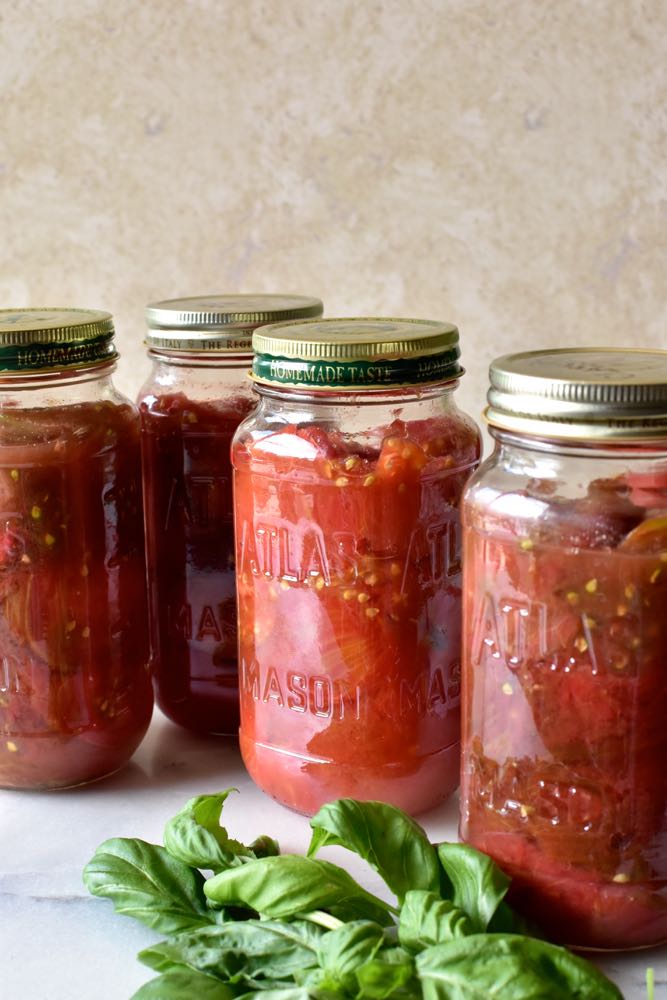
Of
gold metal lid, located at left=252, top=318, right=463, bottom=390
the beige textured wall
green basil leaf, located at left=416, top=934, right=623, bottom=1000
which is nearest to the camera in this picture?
green basil leaf, located at left=416, top=934, right=623, bottom=1000

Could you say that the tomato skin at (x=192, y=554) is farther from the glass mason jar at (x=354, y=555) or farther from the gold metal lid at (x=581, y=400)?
the gold metal lid at (x=581, y=400)

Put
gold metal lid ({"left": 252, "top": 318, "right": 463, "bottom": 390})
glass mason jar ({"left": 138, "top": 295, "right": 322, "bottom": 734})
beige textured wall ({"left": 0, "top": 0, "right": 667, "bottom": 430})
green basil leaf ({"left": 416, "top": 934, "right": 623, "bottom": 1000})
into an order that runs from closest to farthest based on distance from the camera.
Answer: green basil leaf ({"left": 416, "top": 934, "right": 623, "bottom": 1000}) → gold metal lid ({"left": 252, "top": 318, "right": 463, "bottom": 390}) → glass mason jar ({"left": 138, "top": 295, "right": 322, "bottom": 734}) → beige textured wall ({"left": 0, "top": 0, "right": 667, "bottom": 430})

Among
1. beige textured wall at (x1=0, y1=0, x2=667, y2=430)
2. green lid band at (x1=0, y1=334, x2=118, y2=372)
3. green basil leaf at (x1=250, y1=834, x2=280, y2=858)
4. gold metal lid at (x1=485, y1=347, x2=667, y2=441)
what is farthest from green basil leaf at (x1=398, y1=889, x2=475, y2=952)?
beige textured wall at (x1=0, y1=0, x2=667, y2=430)

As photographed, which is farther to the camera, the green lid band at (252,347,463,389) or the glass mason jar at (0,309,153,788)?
the glass mason jar at (0,309,153,788)

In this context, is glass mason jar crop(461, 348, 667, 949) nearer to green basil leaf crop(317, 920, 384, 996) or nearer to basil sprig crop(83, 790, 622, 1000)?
basil sprig crop(83, 790, 622, 1000)

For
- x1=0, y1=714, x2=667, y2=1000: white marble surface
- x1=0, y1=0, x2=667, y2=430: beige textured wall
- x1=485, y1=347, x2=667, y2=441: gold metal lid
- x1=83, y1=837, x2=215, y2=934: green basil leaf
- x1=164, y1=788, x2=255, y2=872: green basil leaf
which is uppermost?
x1=0, y1=0, x2=667, y2=430: beige textured wall

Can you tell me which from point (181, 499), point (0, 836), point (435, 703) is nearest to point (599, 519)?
point (435, 703)

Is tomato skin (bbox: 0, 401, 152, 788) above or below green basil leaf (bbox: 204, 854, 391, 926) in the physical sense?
above

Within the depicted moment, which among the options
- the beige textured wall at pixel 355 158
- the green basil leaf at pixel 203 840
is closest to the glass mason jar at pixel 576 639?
the green basil leaf at pixel 203 840
